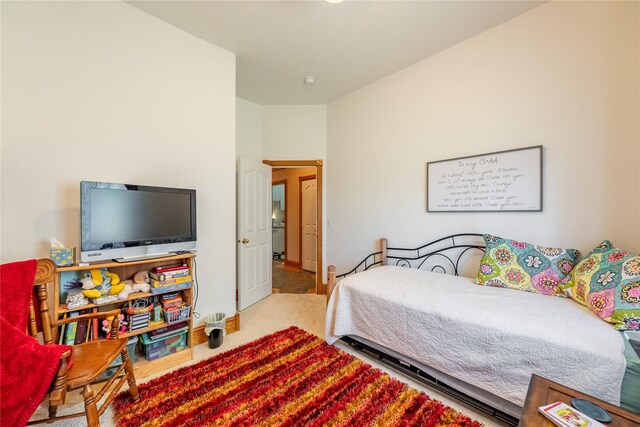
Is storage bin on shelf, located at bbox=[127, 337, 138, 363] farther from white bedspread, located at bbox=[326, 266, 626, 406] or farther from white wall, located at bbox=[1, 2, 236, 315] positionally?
white bedspread, located at bbox=[326, 266, 626, 406]

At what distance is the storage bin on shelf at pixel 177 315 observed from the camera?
2000mm

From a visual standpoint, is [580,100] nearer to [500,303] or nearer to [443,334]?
[500,303]

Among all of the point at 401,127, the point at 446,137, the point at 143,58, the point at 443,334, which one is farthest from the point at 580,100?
the point at 143,58

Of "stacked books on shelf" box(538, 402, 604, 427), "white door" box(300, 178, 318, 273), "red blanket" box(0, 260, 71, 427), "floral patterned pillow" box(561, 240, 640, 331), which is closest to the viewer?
"stacked books on shelf" box(538, 402, 604, 427)

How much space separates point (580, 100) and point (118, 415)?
3.71 meters

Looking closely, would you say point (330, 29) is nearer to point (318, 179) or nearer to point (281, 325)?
point (318, 179)

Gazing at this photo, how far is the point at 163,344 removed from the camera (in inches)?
80.3

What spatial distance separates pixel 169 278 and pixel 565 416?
2.32m

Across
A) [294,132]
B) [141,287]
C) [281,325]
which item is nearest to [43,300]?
[141,287]

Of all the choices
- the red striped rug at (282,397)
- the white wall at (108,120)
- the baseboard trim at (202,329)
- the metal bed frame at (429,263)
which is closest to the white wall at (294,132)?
the white wall at (108,120)

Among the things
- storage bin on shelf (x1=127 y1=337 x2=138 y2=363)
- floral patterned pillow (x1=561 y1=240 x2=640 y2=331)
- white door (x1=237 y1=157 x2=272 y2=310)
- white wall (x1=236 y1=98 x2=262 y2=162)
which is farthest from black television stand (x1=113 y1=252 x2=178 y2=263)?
floral patterned pillow (x1=561 y1=240 x2=640 y2=331)

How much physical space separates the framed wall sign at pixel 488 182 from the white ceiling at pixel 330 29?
1.14m

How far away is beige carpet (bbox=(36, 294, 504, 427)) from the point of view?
1.58 metres

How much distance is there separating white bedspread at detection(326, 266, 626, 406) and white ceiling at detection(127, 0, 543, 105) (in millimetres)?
2196
